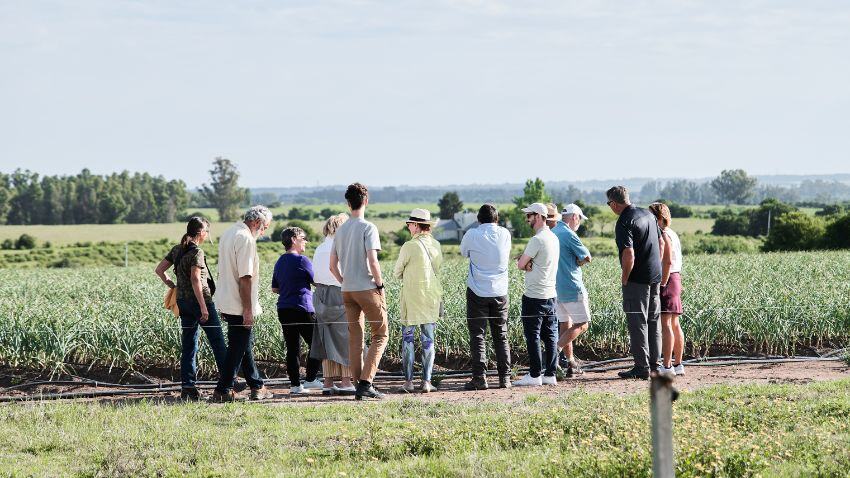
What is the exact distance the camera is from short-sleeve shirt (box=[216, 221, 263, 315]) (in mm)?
8859

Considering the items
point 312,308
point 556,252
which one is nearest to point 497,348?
point 556,252

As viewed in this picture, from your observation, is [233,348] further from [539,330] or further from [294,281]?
[539,330]

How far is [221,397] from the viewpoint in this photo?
9.13m

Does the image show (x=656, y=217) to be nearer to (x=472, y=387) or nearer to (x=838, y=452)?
(x=472, y=387)

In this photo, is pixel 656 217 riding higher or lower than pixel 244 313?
higher

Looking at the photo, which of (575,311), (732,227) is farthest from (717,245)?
(575,311)

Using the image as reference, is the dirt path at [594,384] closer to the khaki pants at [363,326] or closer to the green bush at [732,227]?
the khaki pants at [363,326]

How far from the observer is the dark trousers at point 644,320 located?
980 centimetres

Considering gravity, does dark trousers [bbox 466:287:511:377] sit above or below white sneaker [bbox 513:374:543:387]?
above

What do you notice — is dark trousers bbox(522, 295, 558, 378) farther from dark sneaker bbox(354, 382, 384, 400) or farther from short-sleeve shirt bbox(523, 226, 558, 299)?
dark sneaker bbox(354, 382, 384, 400)

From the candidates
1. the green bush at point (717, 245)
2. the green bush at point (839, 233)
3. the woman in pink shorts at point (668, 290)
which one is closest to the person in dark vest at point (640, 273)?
the woman in pink shorts at point (668, 290)

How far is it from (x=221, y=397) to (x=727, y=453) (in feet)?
16.1

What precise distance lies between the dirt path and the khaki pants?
1.13 ft

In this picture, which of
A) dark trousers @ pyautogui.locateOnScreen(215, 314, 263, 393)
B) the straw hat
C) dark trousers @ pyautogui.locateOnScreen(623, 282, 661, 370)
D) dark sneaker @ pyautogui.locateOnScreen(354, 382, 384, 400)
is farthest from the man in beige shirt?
dark trousers @ pyautogui.locateOnScreen(623, 282, 661, 370)
